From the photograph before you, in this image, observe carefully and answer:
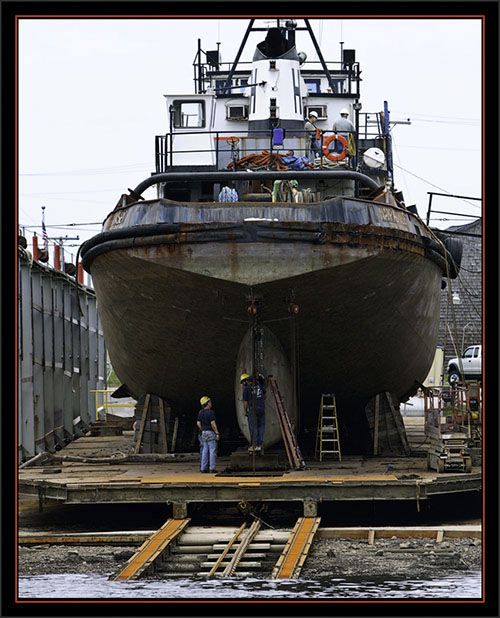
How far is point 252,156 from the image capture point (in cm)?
1380

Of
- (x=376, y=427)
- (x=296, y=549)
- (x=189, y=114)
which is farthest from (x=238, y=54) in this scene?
(x=296, y=549)

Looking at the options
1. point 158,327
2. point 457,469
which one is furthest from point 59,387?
point 457,469

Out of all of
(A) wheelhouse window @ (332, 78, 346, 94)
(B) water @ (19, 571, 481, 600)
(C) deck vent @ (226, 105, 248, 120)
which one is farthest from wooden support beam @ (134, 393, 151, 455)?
(A) wheelhouse window @ (332, 78, 346, 94)

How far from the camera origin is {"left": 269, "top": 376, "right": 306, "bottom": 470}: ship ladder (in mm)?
12289

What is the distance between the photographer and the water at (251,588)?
8.23 m

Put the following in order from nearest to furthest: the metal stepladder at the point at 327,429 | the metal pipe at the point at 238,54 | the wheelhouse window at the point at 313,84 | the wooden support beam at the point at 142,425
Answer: the metal stepladder at the point at 327,429, the wooden support beam at the point at 142,425, the metal pipe at the point at 238,54, the wheelhouse window at the point at 313,84

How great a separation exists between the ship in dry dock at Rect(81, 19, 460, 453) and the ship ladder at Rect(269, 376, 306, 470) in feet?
0.51

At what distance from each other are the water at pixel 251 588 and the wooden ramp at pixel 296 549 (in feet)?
0.63

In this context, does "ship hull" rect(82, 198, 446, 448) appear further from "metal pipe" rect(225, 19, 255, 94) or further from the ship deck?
"metal pipe" rect(225, 19, 255, 94)

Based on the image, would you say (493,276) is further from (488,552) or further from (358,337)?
(358,337)

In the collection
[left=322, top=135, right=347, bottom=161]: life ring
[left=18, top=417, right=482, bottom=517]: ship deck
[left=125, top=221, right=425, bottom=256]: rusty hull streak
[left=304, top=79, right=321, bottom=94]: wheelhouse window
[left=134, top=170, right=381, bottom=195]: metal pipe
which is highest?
[left=304, top=79, right=321, bottom=94]: wheelhouse window

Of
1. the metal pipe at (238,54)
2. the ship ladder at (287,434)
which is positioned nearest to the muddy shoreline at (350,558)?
the ship ladder at (287,434)

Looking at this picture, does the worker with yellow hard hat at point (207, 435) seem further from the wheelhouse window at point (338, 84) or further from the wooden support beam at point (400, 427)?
the wheelhouse window at point (338, 84)

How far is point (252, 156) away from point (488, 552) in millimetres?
7223
